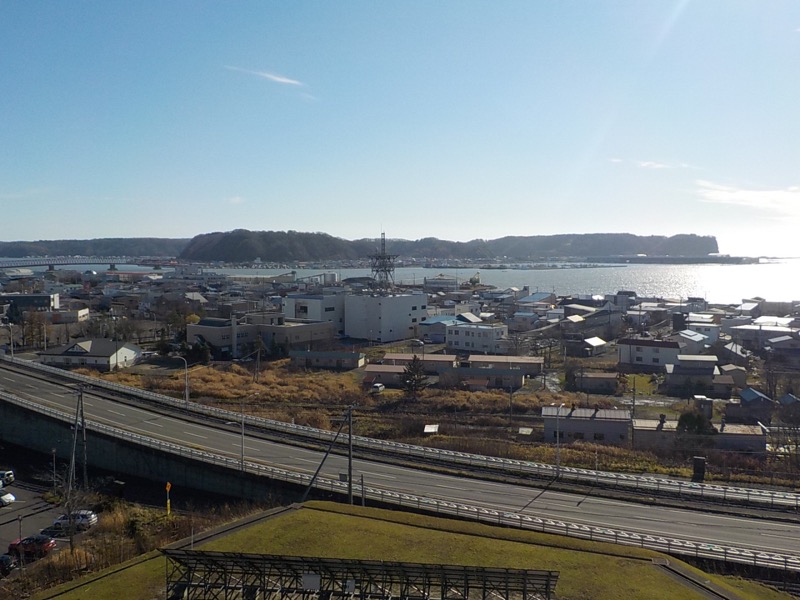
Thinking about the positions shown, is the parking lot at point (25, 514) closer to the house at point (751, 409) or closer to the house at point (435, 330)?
the house at point (751, 409)

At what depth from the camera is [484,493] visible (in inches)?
329

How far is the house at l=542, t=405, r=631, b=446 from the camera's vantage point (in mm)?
11820

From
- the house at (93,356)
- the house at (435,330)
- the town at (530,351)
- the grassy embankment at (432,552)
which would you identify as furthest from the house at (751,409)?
the house at (93,356)

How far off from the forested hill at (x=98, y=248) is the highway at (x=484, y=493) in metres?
120

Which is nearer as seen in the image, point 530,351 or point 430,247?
point 530,351

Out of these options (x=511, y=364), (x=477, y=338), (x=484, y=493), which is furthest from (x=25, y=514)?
(x=477, y=338)

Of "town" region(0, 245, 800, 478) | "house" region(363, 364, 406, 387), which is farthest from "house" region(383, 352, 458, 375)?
"house" region(363, 364, 406, 387)

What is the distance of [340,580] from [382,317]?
19.2m

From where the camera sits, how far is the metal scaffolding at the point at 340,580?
479 cm

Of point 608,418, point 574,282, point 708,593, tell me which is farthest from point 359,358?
point 574,282

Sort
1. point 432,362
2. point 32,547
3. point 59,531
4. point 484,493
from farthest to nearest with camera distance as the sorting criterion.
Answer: point 432,362, point 484,493, point 59,531, point 32,547

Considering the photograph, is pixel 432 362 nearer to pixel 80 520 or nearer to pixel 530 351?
pixel 530 351

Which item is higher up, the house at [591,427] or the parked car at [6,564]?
the house at [591,427]

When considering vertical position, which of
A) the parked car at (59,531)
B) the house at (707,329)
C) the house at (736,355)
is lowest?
the parked car at (59,531)
